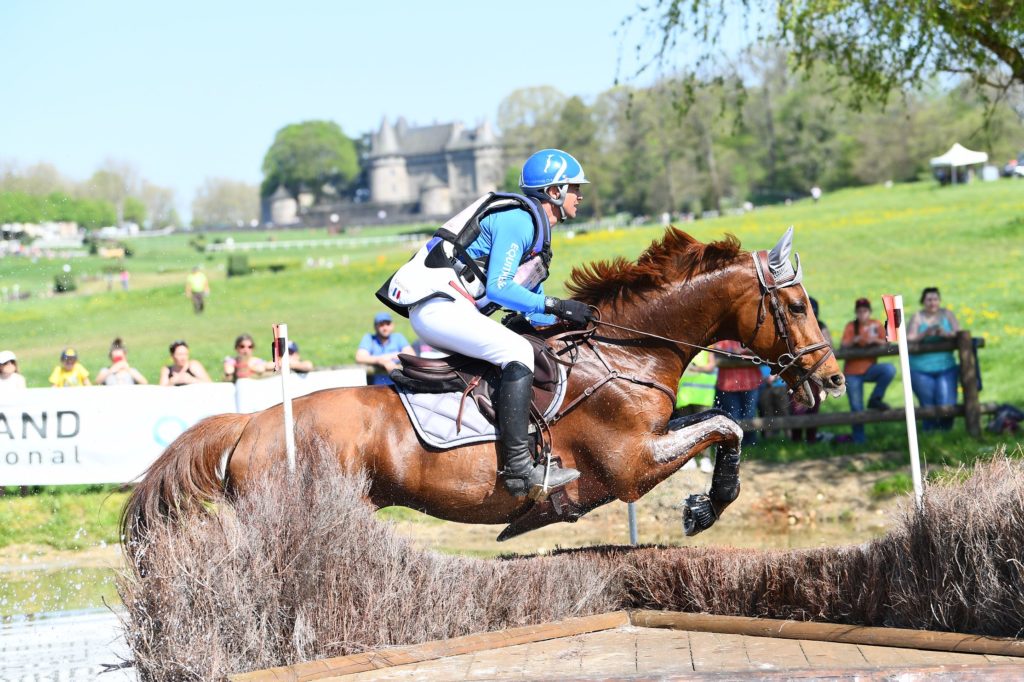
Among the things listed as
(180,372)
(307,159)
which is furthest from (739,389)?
(307,159)

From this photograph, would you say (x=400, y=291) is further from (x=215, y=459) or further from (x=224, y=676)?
(x=224, y=676)

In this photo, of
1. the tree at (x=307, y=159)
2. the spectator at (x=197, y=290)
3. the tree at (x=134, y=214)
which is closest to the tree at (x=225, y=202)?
the tree at (x=307, y=159)

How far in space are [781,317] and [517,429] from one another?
1.58 metres

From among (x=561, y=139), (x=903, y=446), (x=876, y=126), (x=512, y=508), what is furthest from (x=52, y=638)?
(x=876, y=126)

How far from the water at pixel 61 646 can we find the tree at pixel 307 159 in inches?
5659

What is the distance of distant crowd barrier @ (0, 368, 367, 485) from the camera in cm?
1183

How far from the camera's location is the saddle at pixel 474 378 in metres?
6.00

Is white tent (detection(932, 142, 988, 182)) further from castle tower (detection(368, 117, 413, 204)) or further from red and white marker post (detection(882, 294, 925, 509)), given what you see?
castle tower (detection(368, 117, 413, 204))

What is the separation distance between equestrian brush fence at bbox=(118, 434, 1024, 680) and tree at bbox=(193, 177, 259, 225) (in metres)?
155

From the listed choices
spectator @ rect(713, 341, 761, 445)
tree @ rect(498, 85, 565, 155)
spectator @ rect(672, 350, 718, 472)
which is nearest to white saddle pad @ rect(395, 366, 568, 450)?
spectator @ rect(672, 350, 718, 472)

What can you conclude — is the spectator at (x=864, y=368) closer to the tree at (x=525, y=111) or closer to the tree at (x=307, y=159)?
the tree at (x=525, y=111)

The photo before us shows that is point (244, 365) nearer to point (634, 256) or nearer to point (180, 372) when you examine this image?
point (180, 372)

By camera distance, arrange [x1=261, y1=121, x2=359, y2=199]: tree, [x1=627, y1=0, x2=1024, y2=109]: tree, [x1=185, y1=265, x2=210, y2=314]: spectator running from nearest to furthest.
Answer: [x1=627, y1=0, x2=1024, y2=109]: tree → [x1=185, y1=265, x2=210, y2=314]: spectator → [x1=261, y1=121, x2=359, y2=199]: tree

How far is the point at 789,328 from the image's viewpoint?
622 cm
